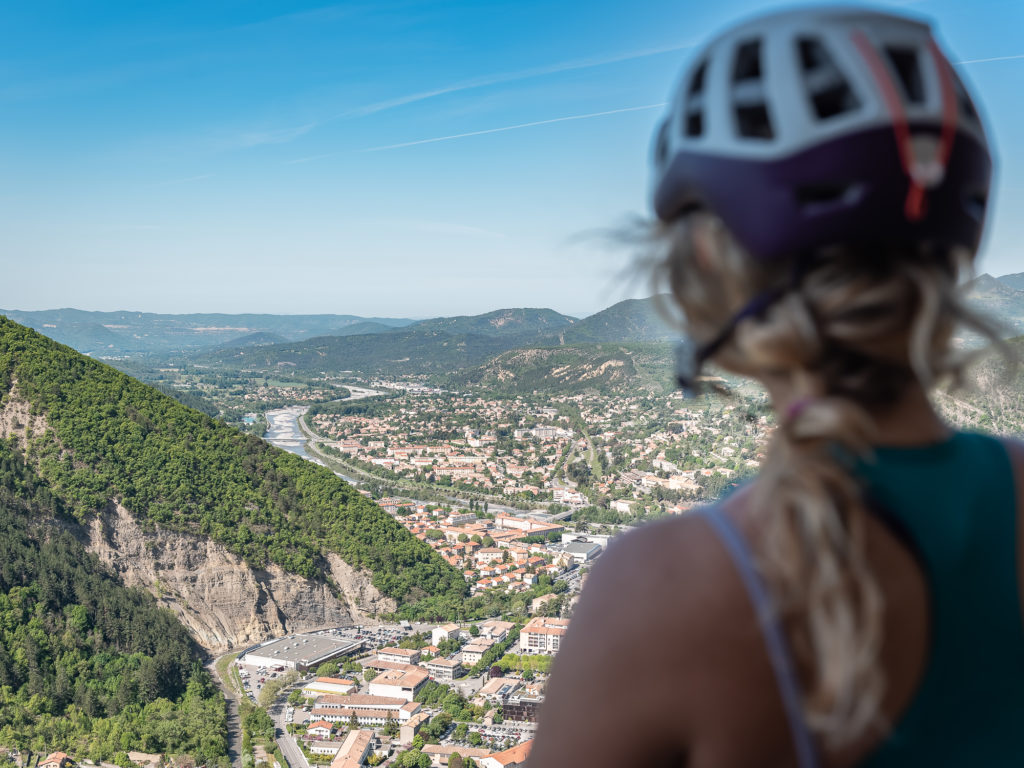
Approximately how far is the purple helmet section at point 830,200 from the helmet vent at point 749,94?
36mm

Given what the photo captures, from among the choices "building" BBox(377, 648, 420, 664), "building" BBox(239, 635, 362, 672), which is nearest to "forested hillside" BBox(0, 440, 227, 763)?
"building" BBox(239, 635, 362, 672)

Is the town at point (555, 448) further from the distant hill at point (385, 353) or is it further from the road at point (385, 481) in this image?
the distant hill at point (385, 353)

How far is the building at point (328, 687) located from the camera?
42.2ft

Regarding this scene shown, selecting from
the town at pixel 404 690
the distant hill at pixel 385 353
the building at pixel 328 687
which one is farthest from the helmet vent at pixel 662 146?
the distant hill at pixel 385 353

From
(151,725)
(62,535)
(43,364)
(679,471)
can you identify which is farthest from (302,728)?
(679,471)

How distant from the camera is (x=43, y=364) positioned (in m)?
18.8

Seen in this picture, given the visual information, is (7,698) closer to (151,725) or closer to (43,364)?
(151,725)

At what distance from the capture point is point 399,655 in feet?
47.6

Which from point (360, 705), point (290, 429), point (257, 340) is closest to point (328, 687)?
point (360, 705)

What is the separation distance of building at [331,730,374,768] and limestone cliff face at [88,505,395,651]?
5.44m

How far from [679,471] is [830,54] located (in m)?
28.3

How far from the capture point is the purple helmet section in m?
0.46

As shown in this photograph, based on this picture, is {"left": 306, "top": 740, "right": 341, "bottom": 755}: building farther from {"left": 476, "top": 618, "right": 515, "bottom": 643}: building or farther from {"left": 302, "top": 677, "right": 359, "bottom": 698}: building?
{"left": 476, "top": 618, "right": 515, "bottom": 643}: building

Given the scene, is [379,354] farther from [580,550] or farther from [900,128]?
[900,128]
